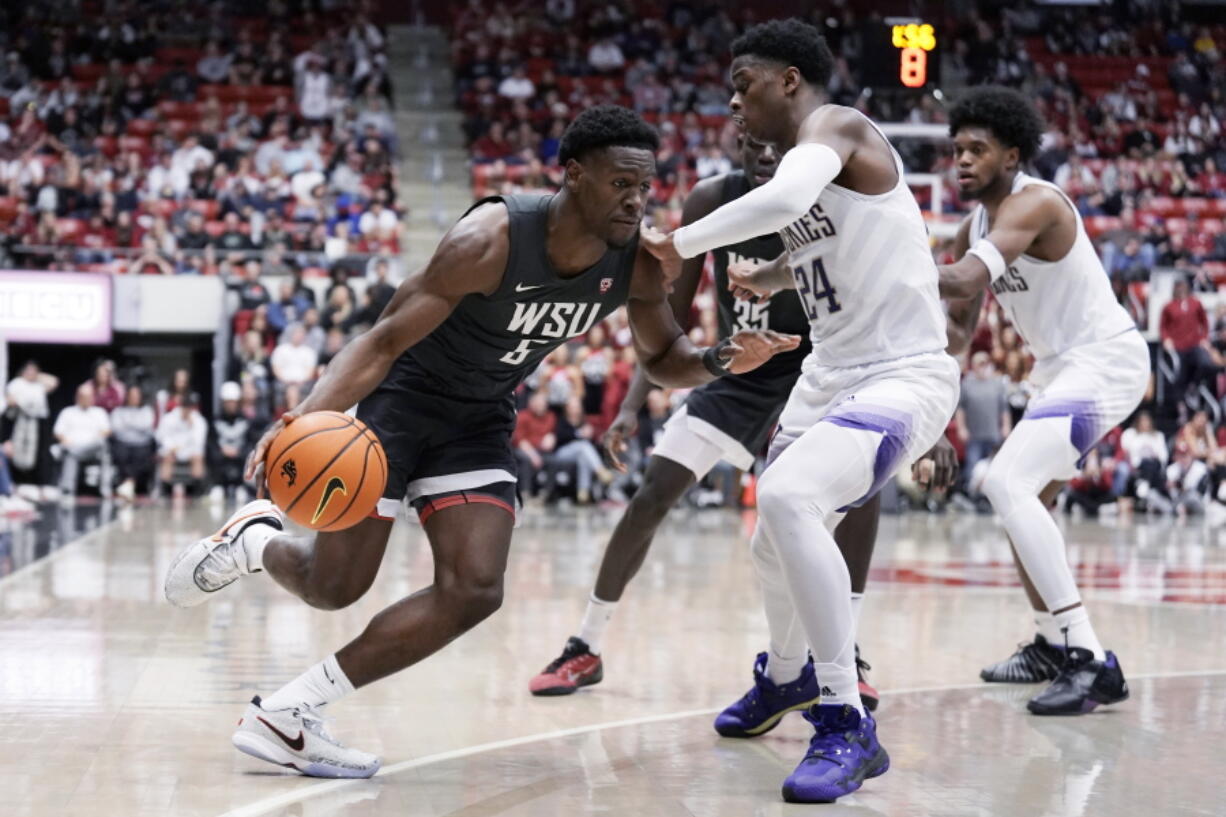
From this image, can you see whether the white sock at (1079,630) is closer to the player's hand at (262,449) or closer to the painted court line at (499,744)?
the painted court line at (499,744)

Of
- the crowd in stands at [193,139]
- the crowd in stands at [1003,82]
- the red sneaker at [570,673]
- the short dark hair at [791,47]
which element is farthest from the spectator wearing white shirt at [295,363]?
the short dark hair at [791,47]

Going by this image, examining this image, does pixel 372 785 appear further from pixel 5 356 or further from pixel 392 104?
pixel 392 104

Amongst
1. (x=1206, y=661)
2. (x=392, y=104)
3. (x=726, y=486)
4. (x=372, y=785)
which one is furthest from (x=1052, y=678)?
(x=392, y=104)

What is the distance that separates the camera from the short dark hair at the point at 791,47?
4.38 m

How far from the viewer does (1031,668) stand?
5910 millimetres

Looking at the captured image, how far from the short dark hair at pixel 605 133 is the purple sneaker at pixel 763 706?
1728mm

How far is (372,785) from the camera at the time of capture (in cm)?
411

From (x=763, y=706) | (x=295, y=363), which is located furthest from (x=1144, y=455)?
(x=763, y=706)

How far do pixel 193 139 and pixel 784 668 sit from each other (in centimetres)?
1522

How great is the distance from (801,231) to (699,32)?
20.2 m

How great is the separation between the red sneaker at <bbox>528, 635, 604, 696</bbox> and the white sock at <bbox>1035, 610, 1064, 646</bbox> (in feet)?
5.68

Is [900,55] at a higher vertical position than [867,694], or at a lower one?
higher

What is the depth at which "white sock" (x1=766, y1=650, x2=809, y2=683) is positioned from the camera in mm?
4883

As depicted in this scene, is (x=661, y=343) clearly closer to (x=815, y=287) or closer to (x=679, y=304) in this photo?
(x=815, y=287)
